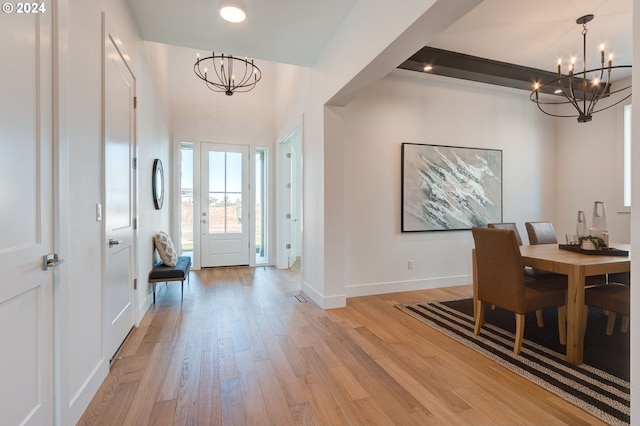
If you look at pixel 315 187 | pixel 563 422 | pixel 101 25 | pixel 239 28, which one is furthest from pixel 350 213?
pixel 101 25

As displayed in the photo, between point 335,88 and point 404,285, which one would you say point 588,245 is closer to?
point 404,285

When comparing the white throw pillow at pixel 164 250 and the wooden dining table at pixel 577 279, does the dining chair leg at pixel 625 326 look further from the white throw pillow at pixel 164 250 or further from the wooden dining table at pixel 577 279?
the white throw pillow at pixel 164 250

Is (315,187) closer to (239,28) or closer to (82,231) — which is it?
(239,28)

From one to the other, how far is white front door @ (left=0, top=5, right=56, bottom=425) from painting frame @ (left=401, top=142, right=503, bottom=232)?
354cm

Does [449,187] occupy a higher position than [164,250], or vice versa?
[449,187]

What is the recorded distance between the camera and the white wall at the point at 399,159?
12.3 feet

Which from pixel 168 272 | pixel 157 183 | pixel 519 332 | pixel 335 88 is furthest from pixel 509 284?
pixel 157 183

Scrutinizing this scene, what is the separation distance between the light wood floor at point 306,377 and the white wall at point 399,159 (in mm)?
907

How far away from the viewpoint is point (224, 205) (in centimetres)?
538

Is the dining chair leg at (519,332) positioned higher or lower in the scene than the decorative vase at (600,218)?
lower

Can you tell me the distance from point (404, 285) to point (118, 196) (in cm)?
343

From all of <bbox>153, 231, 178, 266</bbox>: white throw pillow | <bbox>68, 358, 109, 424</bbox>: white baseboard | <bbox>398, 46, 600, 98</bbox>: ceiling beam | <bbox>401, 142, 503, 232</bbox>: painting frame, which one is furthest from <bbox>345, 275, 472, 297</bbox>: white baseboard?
<bbox>398, 46, 600, 98</bbox>: ceiling beam

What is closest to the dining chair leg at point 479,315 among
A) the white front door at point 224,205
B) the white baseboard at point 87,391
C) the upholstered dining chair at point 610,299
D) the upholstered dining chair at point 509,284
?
the upholstered dining chair at point 509,284

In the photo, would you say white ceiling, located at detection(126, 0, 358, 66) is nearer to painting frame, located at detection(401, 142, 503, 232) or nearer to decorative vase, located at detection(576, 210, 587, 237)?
painting frame, located at detection(401, 142, 503, 232)
